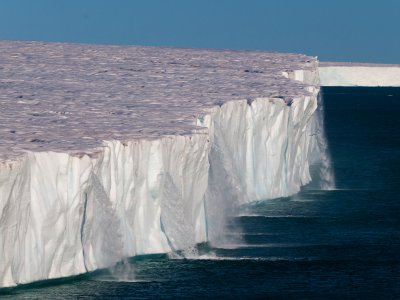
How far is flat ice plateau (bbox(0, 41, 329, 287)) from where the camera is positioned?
718 inches

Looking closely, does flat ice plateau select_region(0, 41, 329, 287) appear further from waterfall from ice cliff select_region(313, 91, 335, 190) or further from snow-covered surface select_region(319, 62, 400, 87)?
snow-covered surface select_region(319, 62, 400, 87)

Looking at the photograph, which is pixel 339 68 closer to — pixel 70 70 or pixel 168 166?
pixel 70 70

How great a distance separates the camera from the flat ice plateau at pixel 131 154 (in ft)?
59.8

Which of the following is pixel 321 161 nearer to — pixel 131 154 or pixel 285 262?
pixel 285 262

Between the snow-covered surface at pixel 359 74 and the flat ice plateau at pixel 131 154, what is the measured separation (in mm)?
88218

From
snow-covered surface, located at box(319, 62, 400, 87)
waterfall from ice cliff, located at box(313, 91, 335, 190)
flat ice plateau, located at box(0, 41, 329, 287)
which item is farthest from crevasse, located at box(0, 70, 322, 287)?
snow-covered surface, located at box(319, 62, 400, 87)

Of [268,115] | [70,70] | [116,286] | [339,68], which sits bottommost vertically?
[116,286]

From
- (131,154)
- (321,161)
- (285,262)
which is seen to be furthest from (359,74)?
(131,154)

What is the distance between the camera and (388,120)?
274ft

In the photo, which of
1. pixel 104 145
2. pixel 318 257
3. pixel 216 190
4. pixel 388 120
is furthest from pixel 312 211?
pixel 388 120

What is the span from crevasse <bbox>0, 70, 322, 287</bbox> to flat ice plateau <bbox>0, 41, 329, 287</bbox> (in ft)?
0.07

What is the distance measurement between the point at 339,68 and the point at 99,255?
4367 inches

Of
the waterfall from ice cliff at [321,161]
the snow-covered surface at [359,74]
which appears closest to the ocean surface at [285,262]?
the waterfall from ice cliff at [321,161]

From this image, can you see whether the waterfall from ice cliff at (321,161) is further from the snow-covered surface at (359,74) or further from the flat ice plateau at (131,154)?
the snow-covered surface at (359,74)
